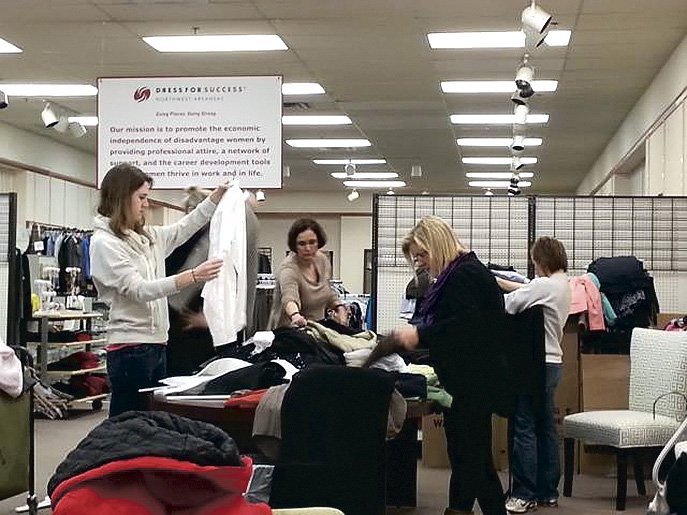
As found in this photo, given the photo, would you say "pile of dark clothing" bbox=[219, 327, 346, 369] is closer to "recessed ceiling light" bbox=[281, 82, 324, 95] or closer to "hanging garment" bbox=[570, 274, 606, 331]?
"hanging garment" bbox=[570, 274, 606, 331]

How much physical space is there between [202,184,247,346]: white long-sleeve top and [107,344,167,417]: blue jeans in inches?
22.8

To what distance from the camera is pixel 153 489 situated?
153cm

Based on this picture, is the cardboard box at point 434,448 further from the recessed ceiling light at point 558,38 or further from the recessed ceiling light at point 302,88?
the recessed ceiling light at point 302,88

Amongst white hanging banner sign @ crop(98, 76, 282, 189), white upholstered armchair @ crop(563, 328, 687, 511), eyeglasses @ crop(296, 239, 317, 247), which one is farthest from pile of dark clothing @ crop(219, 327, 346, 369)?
white upholstered armchair @ crop(563, 328, 687, 511)

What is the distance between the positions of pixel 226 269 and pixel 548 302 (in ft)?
5.71

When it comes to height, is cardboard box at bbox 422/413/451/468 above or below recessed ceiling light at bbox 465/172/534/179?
below

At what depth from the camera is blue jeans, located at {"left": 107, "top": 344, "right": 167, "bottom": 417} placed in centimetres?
353

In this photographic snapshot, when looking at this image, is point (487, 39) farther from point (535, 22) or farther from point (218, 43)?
point (218, 43)

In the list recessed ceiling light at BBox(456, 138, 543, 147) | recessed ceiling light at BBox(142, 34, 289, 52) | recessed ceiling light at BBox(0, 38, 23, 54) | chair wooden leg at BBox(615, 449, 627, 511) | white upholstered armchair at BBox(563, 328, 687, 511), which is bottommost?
chair wooden leg at BBox(615, 449, 627, 511)

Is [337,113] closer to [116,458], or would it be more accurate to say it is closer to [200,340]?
[200,340]

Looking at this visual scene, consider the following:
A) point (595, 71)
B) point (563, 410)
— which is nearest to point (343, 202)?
point (595, 71)

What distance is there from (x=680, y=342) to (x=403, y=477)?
5.16 feet

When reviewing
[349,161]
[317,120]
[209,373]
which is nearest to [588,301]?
[209,373]

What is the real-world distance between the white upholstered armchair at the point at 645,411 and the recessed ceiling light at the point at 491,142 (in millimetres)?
7781
